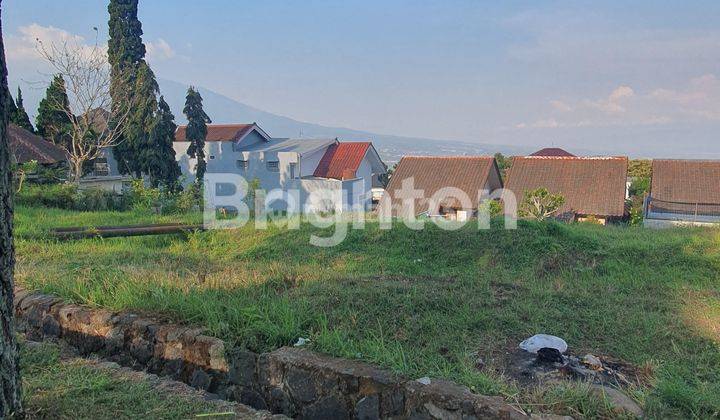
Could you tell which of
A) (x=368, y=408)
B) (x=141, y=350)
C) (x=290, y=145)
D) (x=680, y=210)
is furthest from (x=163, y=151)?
(x=680, y=210)

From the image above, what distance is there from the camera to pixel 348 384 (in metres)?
2.57

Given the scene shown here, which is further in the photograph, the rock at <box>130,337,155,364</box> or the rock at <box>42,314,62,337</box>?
the rock at <box>42,314,62,337</box>

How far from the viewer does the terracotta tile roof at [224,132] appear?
23.3 m

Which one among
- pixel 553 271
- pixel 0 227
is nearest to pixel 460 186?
pixel 553 271

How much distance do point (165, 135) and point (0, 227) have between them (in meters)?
17.8

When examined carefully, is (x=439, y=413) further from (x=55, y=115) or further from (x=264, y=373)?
(x=55, y=115)

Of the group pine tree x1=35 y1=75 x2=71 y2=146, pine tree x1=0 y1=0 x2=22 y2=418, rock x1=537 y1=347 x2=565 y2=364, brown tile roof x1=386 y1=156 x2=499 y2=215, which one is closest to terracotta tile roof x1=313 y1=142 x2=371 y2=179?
brown tile roof x1=386 y1=156 x2=499 y2=215

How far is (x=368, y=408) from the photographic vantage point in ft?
8.23

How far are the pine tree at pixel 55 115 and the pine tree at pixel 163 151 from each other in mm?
2864

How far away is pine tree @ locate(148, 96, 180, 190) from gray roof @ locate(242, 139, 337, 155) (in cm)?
519

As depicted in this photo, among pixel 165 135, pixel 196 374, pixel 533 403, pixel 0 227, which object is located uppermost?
pixel 165 135

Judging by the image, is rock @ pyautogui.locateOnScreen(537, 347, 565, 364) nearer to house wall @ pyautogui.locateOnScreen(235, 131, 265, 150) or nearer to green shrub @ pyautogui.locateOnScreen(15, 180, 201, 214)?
green shrub @ pyautogui.locateOnScreen(15, 180, 201, 214)

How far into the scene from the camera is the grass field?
2668 mm

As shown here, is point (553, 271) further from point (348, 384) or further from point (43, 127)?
point (43, 127)
